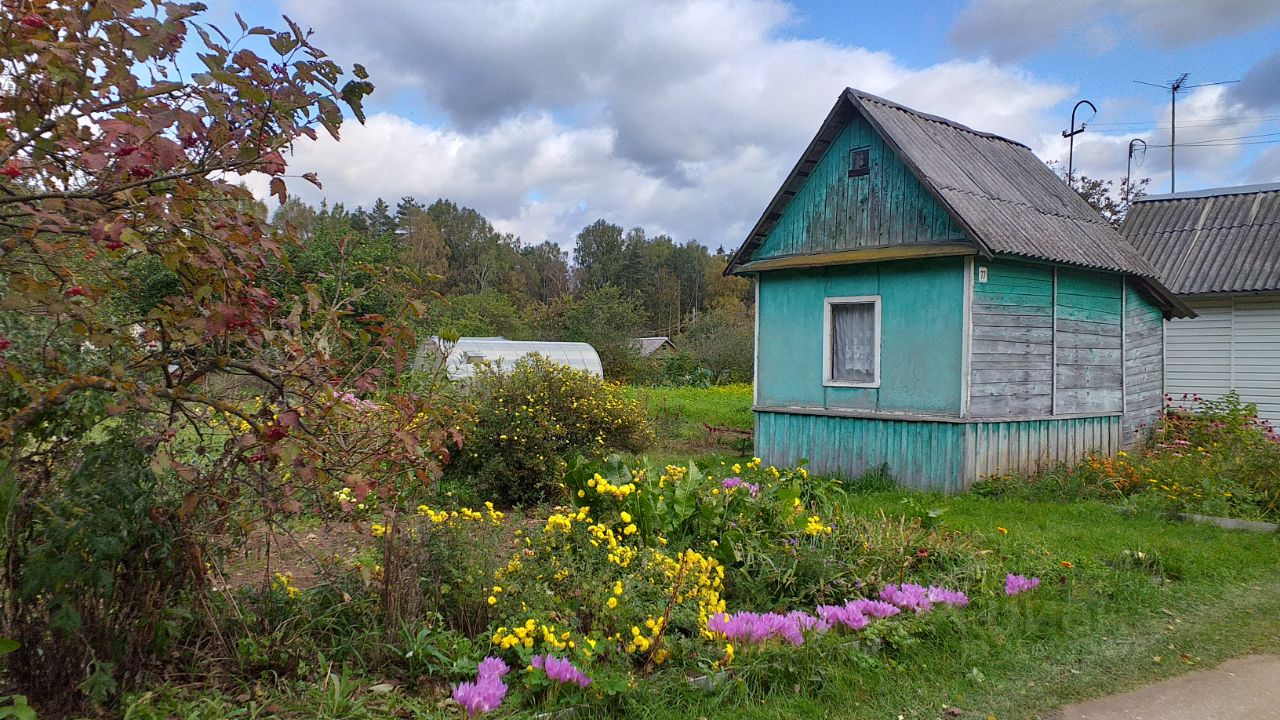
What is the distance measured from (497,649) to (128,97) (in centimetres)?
292

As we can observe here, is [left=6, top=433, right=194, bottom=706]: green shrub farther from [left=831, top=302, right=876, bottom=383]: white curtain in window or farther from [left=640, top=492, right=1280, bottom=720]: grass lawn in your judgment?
[left=831, top=302, right=876, bottom=383]: white curtain in window

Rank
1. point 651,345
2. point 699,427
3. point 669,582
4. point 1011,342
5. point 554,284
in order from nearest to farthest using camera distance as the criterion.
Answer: point 669,582 < point 1011,342 < point 699,427 < point 651,345 < point 554,284

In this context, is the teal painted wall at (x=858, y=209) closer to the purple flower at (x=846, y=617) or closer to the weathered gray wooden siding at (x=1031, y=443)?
the weathered gray wooden siding at (x=1031, y=443)

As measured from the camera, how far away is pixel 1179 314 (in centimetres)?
1334

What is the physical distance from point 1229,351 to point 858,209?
8.39 metres

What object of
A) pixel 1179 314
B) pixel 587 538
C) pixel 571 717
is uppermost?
pixel 1179 314

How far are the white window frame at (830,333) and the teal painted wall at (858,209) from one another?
0.72m

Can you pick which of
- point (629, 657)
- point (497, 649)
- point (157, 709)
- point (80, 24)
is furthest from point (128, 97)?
point (629, 657)

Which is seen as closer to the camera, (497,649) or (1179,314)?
(497,649)

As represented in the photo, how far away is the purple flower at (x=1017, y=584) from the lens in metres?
5.72

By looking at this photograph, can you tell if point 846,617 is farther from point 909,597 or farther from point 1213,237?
point 1213,237

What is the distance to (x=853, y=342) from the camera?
11.6 metres

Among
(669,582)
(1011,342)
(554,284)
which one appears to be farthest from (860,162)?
(554,284)

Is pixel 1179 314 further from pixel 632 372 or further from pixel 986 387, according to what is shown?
pixel 632 372
